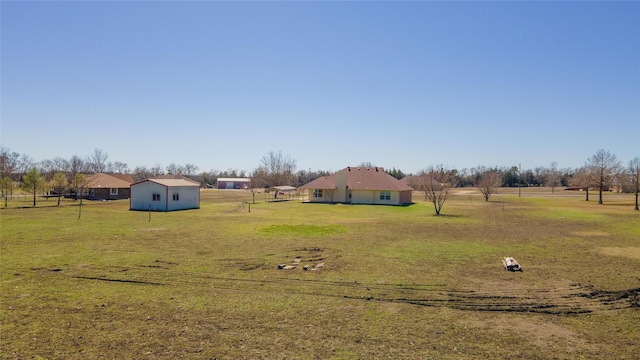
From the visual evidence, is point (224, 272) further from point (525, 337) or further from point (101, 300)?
point (525, 337)

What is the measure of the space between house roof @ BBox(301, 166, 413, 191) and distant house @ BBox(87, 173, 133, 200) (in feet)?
108

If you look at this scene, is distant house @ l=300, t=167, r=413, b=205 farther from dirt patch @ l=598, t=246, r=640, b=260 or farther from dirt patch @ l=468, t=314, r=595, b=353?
dirt patch @ l=468, t=314, r=595, b=353

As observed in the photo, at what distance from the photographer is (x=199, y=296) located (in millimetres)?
12570

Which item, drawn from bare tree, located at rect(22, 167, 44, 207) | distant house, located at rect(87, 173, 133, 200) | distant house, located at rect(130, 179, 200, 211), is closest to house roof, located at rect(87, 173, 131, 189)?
distant house, located at rect(87, 173, 133, 200)

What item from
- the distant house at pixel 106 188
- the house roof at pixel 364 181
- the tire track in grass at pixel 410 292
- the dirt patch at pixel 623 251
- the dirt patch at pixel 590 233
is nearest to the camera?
the tire track in grass at pixel 410 292

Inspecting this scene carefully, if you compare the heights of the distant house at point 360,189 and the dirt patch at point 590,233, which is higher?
the distant house at point 360,189

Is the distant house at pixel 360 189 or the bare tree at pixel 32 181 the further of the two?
the distant house at pixel 360 189

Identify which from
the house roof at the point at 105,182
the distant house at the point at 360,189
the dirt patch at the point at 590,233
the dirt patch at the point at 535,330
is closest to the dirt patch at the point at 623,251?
the dirt patch at the point at 590,233

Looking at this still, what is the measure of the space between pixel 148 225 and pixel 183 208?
58.0 ft

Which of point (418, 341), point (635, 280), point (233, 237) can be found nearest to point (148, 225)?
point (233, 237)

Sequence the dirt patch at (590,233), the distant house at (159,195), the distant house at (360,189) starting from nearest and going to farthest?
the dirt patch at (590,233)
the distant house at (159,195)
the distant house at (360,189)

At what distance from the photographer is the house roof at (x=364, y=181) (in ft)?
201

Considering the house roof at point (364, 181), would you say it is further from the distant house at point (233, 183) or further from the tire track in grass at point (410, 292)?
the distant house at point (233, 183)

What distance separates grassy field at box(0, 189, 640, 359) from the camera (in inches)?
354
